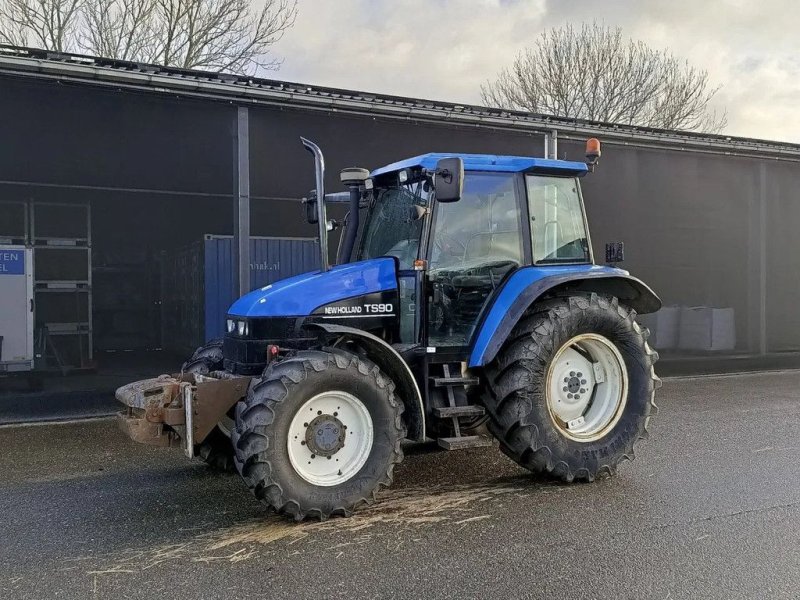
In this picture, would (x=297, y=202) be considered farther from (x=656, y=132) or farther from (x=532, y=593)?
(x=532, y=593)

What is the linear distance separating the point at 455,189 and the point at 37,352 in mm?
9789

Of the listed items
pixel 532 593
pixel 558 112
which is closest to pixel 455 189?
pixel 532 593

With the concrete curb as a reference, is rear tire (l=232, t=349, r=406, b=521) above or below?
above

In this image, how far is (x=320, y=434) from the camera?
14.3 ft

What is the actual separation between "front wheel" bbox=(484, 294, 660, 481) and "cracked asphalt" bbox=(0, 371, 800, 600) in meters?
0.28

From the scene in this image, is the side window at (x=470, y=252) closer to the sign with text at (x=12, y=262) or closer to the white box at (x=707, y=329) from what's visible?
the sign with text at (x=12, y=262)

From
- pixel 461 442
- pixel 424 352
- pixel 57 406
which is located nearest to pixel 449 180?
pixel 424 352

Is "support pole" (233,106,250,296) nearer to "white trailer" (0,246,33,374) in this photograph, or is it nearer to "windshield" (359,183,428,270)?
"white trailer" (0,246,33,374)

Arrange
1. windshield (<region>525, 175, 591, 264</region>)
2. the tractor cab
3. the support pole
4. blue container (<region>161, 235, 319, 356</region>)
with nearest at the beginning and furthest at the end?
the tractor cab
windshield (<region>525, 175, 591, 264</region>)
the support pole
blue container (<region>161, 235, 319, 356</region>)

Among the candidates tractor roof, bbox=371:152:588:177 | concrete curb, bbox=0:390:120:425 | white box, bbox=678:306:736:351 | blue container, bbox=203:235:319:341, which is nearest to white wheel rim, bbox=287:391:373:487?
tractor roof, bbox=371:152:588:177

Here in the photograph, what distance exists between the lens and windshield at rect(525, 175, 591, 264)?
5496mm

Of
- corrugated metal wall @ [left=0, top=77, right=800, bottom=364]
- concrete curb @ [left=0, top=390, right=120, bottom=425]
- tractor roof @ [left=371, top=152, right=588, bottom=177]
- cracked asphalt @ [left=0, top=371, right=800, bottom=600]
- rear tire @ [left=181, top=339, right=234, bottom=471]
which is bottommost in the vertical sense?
cracked asphalt @ [left=0, top=371, right=800, bottom=600]

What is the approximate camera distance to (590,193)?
12789 millimetres

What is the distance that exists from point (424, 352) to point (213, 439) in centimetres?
179
